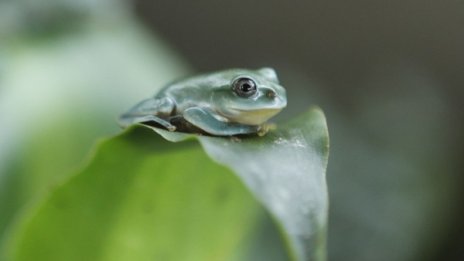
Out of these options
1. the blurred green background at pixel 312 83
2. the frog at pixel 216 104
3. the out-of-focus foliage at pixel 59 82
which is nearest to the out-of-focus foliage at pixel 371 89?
the blurred green background at pixel 312 83

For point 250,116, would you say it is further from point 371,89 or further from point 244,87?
point 371,89

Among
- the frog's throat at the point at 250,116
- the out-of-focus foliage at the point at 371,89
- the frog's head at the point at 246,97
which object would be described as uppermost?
the frog's head at the point at 246,97

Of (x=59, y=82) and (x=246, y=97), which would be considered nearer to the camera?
(x=246, y=97)

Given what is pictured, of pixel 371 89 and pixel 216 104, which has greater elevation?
pixel 216 104

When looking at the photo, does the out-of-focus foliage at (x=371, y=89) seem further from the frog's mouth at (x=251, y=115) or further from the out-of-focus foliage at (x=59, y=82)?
the frog's mouth at (x=251, y=115)

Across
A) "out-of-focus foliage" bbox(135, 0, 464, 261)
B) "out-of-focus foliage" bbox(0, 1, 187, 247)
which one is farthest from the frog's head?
"out-of-focus foliage" bbox(135, 0, 464, 261)

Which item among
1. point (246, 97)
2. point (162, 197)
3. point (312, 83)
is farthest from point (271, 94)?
point (312, 83)

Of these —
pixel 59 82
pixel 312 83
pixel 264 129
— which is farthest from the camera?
pixel 312 83
